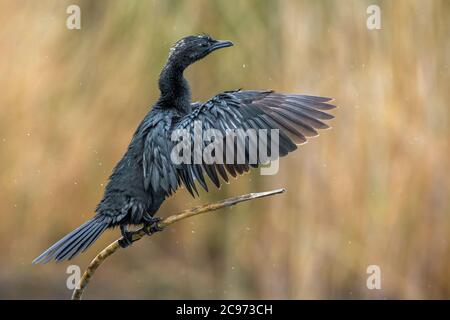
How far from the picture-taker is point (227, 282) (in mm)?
5777

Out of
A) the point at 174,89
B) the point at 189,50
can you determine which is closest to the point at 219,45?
the point at 189,50

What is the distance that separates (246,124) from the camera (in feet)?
11.9

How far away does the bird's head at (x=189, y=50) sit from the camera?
A: 3.96 meters

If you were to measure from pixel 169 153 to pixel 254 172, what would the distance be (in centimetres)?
211

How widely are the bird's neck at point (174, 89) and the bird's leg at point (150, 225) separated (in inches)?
22.4

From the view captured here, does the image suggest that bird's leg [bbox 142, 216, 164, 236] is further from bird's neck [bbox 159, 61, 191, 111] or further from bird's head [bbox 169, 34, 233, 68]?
bird's head [bbox 169, 34, 233, 68]

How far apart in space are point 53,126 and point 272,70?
1.55 meters

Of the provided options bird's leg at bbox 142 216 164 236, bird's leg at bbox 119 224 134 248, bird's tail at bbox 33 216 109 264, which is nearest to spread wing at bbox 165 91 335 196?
bird's leg at bbox 142 216 164 236

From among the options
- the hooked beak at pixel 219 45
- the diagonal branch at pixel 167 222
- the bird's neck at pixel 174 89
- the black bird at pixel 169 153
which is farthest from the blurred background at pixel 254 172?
the diagonal branch at pixel 167 222

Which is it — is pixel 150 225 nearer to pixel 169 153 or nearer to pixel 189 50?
pixel 169 153

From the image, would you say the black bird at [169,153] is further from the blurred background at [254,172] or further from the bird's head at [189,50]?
the blurred background at [254,172]

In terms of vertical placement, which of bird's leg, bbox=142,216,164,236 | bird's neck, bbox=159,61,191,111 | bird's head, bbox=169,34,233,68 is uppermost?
bird's head, bbox=169,34,233,68

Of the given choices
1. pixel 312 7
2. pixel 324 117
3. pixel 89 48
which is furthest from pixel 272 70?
pixel 324 117

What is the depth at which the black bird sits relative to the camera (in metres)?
3.51
